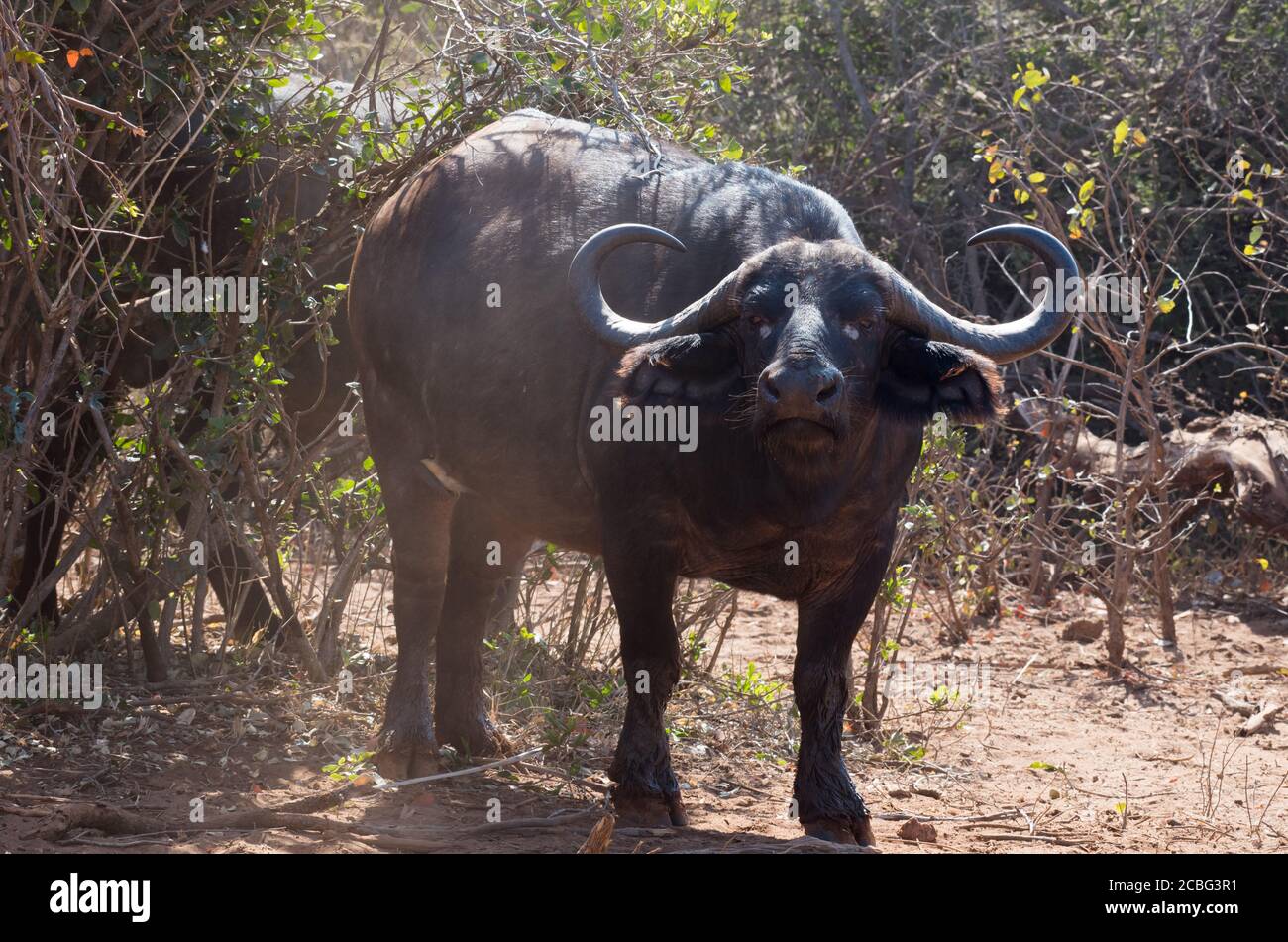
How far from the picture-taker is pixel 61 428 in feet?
21.0

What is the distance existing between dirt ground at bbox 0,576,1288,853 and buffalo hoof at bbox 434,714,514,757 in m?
0.10

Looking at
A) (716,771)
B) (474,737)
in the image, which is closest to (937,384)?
(716,771)

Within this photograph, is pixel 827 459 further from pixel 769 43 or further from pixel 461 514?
pixel 769 43

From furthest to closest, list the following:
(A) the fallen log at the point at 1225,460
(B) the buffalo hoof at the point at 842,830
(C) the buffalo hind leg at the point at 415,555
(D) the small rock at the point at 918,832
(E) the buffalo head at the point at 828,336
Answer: (A) the fallen log at the point at 1225,460 → (C) the buffalo hind leg at the point at 415,555 → (D) the small rock at the point at 918,832 → (B) the buffalo hoof at the point at 842,830 → (E) the buffalo head at the point at 828,336

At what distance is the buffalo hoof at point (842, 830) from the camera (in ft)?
16.2

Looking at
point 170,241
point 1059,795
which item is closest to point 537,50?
point 170,241

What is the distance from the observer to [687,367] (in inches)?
188

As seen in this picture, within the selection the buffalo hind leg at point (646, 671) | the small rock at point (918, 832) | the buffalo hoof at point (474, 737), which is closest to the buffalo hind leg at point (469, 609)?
the buffalo hoof at point (474, 737)

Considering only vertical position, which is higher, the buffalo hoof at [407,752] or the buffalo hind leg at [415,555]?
the buffalo hind leg at [415,555]

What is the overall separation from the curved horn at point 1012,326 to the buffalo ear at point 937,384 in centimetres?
5

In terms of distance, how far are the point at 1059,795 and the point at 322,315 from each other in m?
3.60

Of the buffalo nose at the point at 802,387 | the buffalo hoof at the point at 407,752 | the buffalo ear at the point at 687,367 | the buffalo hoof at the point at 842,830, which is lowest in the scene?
the buffalo hoof at the point at 842,830

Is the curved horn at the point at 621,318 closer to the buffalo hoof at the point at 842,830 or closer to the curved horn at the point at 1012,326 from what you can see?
the curved horn at the point at 1012,326

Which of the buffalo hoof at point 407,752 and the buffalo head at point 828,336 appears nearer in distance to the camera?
the buffalo head at point 828,336
